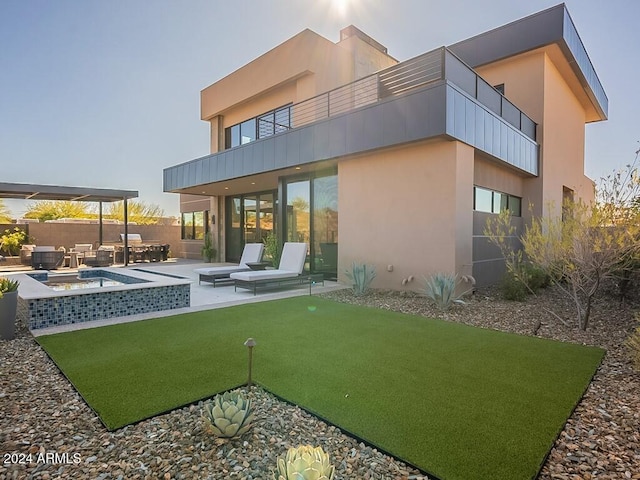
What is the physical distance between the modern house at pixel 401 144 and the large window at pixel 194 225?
2.91 metres

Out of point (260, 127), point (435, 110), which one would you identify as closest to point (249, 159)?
point (260, 127)

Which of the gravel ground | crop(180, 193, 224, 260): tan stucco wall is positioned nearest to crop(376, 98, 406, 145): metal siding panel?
the gravel ground

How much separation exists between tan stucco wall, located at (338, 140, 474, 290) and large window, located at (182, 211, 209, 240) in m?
12.2

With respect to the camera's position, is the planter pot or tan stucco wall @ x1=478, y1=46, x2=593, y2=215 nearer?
the planter pot

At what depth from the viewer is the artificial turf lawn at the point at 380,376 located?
2.68 m

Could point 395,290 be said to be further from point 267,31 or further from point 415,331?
point 267,31

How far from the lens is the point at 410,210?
883 cm

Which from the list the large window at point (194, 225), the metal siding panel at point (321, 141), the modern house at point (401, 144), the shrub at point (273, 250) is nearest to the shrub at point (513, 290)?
the modern house at point (401, 144)

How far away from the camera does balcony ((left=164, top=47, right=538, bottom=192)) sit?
784 cm

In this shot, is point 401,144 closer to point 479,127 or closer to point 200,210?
point 479,127

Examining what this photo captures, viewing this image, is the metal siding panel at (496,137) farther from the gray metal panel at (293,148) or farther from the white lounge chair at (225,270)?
the white lounge chair at (225,270)

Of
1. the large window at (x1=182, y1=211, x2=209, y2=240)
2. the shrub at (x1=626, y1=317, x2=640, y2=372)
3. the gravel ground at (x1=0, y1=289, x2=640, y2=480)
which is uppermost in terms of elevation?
the large window at (x1=182, y1=211, x2=209, y2=240)

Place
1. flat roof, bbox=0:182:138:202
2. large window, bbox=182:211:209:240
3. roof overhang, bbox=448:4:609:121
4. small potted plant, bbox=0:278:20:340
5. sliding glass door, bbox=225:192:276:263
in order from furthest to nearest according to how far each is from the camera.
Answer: large window, bbox=182:211:209:240 < sliding glass door, bbox=225:192:276:263 < flat roof, bbox=0:182:138:202 < roof overhang, bbox=448:4:609:121 < small potted plant, bbox=0:278:20:340

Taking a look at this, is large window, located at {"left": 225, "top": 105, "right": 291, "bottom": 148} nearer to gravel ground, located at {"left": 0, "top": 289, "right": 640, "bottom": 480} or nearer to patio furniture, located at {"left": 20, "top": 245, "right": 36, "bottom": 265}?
patio furniture, located at {"left": 20, "top": 245, "right": 36, "bottom": 265}
